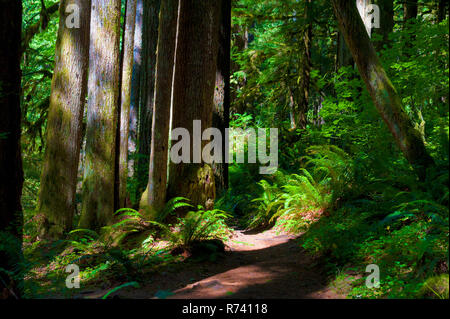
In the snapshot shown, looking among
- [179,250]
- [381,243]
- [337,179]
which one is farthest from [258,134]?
[381,243]

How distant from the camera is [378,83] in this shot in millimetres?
4941

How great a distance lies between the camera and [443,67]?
5.14 m

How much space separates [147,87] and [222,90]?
11.7 ft

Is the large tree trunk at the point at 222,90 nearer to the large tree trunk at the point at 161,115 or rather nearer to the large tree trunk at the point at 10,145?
the large tree trunk at the point at 161,115

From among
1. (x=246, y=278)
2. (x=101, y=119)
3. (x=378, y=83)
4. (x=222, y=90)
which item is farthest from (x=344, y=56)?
(x=246, y=278)

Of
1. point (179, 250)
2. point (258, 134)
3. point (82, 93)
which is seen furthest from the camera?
point (258, 134)

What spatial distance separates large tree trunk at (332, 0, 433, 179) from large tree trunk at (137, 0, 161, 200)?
7.99 meters

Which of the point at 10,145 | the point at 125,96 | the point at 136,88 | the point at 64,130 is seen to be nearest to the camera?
the point at 10,145

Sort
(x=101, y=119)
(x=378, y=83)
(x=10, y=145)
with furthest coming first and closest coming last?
(x=101, y=119) → (x=378, y=83) → (x=10, y=145)

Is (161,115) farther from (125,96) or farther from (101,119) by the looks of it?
(125,96)

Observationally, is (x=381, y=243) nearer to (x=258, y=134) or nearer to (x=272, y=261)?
(x=272, y=261)

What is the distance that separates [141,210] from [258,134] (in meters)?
7.03

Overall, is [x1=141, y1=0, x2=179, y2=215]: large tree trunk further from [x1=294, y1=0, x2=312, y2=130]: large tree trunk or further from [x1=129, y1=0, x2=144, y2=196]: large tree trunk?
[x1=129, y1=0, x2=144, y2=196]: large tree trunk

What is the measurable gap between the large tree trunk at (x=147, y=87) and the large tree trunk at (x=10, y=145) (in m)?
7.47
